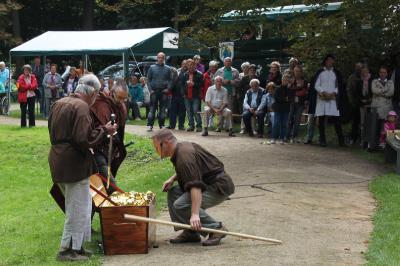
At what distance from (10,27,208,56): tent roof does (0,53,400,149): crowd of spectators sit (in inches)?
127

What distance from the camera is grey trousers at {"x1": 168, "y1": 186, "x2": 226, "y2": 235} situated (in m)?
7.98

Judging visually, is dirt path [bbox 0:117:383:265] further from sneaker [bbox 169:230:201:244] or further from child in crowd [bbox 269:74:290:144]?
child in crowd [bbox 269:74:290:144]

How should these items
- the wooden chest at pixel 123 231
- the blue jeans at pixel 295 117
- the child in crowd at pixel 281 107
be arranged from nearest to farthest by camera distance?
the wooden chest at pixel 123 231 → the child in crowd at pixel 281 107 → the blue jeans at pixel 295 117

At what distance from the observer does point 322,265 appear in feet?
24.0

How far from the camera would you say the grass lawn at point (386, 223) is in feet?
25.0

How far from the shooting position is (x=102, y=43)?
24953 millimetres

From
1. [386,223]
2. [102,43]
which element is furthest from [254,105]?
[386,223]

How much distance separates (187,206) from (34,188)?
8.06 meters

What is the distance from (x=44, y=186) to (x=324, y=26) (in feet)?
23.4

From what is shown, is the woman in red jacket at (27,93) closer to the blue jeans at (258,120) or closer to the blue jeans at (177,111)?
the blue jeans at (177,111)

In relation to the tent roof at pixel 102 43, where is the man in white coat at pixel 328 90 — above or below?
below

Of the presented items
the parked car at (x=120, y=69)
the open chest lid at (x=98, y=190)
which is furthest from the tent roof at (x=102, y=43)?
the open chest lid at (x=98, y=190)

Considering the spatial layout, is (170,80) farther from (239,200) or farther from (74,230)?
(74,230)

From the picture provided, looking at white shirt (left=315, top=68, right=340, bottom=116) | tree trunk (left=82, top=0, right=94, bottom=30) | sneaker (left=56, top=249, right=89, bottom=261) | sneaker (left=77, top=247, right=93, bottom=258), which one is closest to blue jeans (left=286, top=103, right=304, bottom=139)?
white shirt (left=315, top=68, right=340, bottom=116)
